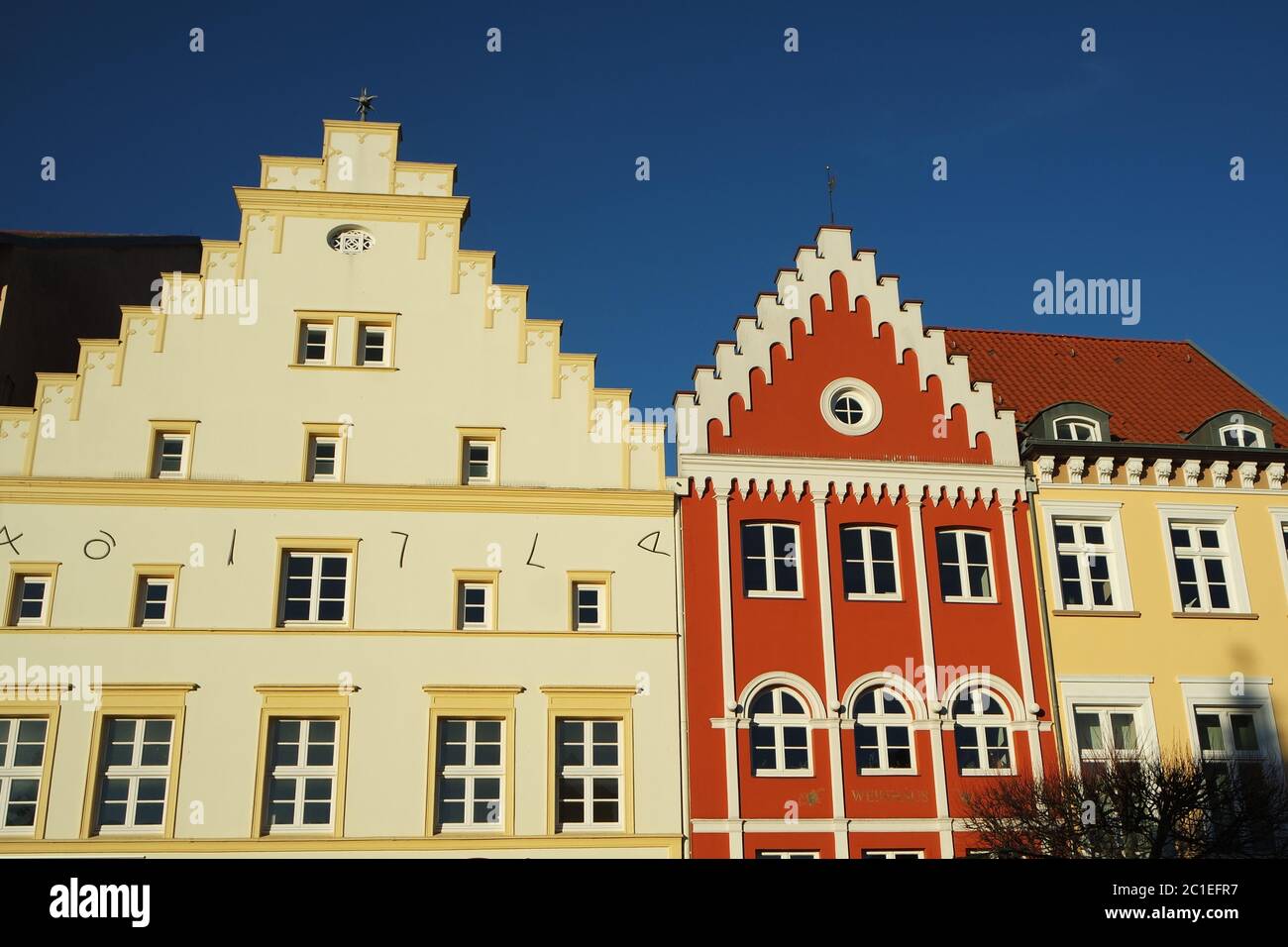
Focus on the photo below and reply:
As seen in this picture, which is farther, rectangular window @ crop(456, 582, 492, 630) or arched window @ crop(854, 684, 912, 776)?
arched window @ crop(854, 684, 912, 776)

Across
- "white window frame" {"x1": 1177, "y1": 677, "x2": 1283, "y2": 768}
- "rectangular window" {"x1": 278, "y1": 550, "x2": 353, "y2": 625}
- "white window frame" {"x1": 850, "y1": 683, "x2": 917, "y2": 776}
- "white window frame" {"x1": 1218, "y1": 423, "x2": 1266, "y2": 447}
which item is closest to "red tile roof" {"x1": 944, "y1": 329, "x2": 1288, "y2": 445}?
"white window frame" {"x1": 1218, "y1": 423, "x2": 1266, "y2": 447}

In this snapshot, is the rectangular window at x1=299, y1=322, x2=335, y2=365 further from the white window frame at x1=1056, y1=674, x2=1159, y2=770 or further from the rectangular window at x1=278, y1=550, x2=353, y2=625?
the white window frame at x1=1056, y1=674, x2=1159, y2=770

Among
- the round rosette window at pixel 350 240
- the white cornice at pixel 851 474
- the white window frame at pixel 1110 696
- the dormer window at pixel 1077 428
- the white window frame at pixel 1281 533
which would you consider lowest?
the white window frame at pixel 1110 696

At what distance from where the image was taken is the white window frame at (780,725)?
27.2 meters

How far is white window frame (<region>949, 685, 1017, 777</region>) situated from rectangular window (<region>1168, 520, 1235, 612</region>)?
17.0 ft

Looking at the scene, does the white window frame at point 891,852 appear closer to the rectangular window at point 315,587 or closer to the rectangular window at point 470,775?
A: the rectangular window at point 470,775

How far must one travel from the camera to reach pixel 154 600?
2698 centimetres

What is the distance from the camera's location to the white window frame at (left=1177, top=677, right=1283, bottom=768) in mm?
29062

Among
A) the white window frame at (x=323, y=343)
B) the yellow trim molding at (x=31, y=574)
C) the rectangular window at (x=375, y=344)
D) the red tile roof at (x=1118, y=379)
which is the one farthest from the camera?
the red tile roof at (x=1118, y=379)

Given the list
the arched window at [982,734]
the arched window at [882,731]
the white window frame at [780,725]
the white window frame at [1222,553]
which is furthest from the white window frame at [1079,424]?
the white window frame at [780,725]

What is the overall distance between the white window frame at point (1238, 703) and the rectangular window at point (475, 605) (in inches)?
607

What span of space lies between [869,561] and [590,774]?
7905mm

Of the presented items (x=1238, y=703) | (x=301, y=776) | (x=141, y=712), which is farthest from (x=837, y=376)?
(x=141, y=712)
